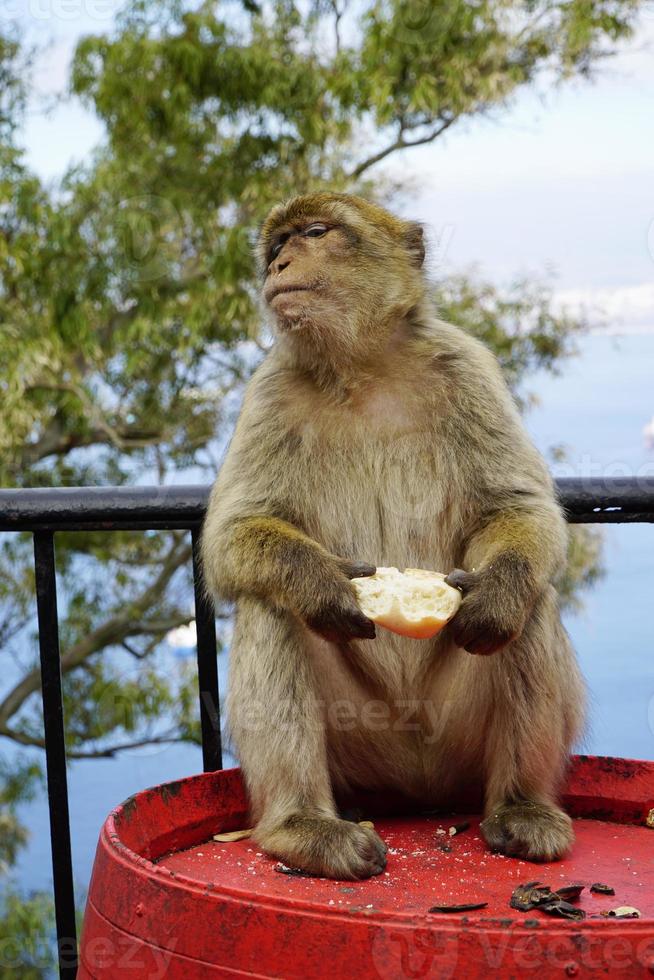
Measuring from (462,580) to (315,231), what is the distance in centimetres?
87

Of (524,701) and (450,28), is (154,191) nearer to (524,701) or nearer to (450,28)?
(450,28)

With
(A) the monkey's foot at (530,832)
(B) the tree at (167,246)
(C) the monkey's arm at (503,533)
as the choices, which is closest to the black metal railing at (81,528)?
(C) the monkey's arm at (503,533)

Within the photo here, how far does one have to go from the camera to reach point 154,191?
304 inches

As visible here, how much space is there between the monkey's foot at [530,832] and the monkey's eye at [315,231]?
118 centimetres

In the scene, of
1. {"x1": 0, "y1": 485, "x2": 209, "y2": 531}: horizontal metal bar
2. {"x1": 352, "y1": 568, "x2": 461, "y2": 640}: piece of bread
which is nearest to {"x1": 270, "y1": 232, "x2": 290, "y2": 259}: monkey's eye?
{"x1": 0, "y1": 485, "x2": 209, "y2": 531}: horizontal metal bar

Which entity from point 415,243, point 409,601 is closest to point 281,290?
point 415,243

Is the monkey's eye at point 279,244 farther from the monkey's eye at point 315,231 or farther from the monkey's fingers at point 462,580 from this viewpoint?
the monkey's fingers at point 462,580

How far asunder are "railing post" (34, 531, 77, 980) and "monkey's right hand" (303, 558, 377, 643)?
46 centimetres

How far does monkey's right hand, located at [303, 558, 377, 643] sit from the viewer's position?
185 cm

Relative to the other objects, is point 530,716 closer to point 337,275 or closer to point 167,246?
point 337,275

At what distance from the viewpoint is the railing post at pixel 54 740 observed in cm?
200

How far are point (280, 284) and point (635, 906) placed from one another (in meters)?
1.32

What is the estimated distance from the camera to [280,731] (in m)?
1.85

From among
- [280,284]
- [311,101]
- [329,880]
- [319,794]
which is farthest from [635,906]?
[311,101]
